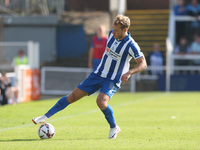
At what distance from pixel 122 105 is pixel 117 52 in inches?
273

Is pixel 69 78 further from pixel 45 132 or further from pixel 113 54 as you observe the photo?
pixel 45 132

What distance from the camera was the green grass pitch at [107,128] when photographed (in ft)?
23.7

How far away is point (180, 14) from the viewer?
80.6 ft

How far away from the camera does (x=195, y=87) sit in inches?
827

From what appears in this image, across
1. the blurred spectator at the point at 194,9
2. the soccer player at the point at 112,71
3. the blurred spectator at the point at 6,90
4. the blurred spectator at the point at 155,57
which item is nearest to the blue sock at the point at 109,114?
the soccer player at the point at 112,71

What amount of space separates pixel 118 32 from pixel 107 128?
2.12 metres

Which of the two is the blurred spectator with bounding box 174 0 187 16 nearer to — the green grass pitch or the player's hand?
the green grass pitch

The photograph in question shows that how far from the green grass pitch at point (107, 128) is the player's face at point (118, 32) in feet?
5.23

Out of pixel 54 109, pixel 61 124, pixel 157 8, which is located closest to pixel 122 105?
pixel 61 124

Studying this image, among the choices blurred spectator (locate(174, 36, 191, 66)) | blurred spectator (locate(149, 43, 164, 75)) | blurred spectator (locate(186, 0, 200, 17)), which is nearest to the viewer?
blurred spectator (locate(149, 43, 164, 75))

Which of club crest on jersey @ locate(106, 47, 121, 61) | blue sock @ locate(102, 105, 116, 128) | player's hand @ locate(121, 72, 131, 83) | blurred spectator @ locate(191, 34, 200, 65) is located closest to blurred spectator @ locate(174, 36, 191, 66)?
blurred spectator @ locate(191, 34, 200, 65)

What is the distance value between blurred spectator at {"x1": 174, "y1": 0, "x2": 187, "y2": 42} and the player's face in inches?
664

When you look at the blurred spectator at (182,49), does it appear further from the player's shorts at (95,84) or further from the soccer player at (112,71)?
the player's shorts at (95,84)

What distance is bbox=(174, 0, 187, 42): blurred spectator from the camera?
24.4m
